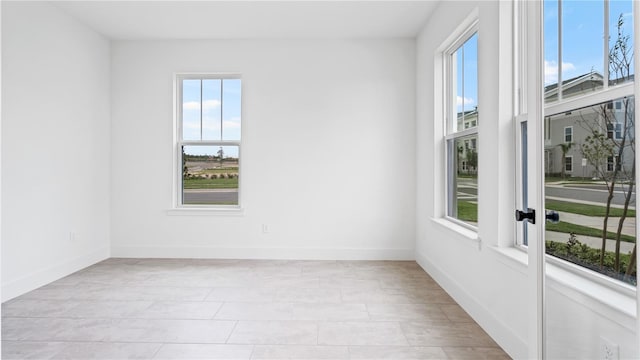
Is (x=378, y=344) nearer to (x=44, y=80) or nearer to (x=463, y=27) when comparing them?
(x=463, y=27)

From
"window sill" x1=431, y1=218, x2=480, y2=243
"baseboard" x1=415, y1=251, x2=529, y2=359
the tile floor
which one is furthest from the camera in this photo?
"window sill" x1=431, y1=218, x2=480, y2=243

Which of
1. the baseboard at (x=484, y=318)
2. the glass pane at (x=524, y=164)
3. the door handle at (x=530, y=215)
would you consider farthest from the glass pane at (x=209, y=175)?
the door handle at (x=530, y=215)

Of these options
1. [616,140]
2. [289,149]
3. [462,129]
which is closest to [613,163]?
[616,140]

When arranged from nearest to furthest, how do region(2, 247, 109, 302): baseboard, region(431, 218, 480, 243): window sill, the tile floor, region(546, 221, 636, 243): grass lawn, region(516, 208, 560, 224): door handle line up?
region(546, 221, 636, 243): grass lawn
region(516, 208, 560, 224): door handle
the tile floor
region(431, 218, 480, 243): window sill
region(2, 247, 109, 302): baseboard

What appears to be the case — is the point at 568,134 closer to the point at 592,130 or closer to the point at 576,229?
the point at 592,130

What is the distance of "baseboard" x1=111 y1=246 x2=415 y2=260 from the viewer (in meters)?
4.72

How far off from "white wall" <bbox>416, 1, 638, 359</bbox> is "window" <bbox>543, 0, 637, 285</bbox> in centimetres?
→ 17

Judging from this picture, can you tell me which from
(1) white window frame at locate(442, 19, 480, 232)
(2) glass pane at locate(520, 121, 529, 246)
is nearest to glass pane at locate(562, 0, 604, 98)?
(2) glass pane at locate(520, 121, 529, 246)

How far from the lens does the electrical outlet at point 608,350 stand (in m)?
1.25

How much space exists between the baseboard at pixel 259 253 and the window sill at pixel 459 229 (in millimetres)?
1043

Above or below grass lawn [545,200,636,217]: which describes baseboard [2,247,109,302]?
below

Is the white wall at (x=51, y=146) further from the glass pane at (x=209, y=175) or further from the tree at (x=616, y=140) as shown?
the tree at (x=616, y=140)

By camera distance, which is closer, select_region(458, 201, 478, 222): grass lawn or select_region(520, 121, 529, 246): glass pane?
select_region(520, 121, 529, 246): glass pane

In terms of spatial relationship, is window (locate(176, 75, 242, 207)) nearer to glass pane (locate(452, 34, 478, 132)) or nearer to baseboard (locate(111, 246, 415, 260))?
baseboard (locate(111, 246, 415, 260))
